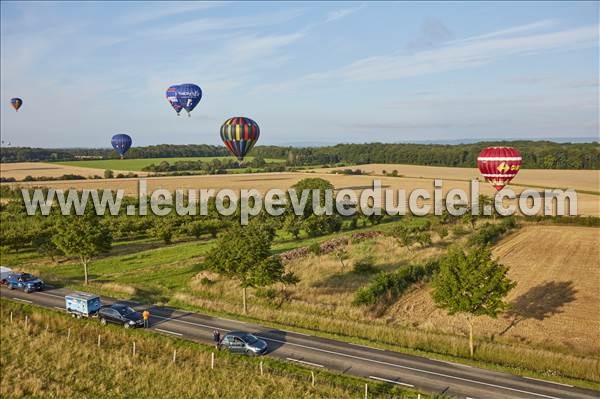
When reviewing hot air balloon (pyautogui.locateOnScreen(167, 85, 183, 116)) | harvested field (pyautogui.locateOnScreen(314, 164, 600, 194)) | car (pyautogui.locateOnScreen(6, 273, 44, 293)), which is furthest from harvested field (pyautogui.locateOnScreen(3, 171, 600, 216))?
car (pyautogui.locateOnScreen(6, 273, 44, 293))

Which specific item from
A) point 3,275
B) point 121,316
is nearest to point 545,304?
point 121,316

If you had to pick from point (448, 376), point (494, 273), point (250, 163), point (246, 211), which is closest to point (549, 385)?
point (448, 376)

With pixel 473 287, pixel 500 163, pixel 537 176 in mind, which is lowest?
pixel 473 287

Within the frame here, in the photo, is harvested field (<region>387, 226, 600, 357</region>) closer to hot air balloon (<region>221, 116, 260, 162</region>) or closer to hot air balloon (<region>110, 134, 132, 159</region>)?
hot air balloon (<region>221, 116, 260, 162</region>)

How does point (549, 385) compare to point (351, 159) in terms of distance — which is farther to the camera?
point (351, 159)

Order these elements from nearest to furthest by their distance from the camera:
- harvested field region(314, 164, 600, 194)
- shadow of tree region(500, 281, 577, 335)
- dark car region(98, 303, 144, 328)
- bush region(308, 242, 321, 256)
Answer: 1. dark car region(98, 303, 144, 328)
2. shadow of tree region(500, 281, 577, 335)
3. bush region(308, 242, 321, 256)
4. harvested field region(314, 164, 600, 194)

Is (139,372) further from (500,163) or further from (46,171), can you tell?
(46,171)

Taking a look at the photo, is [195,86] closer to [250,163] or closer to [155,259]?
[155,259]
